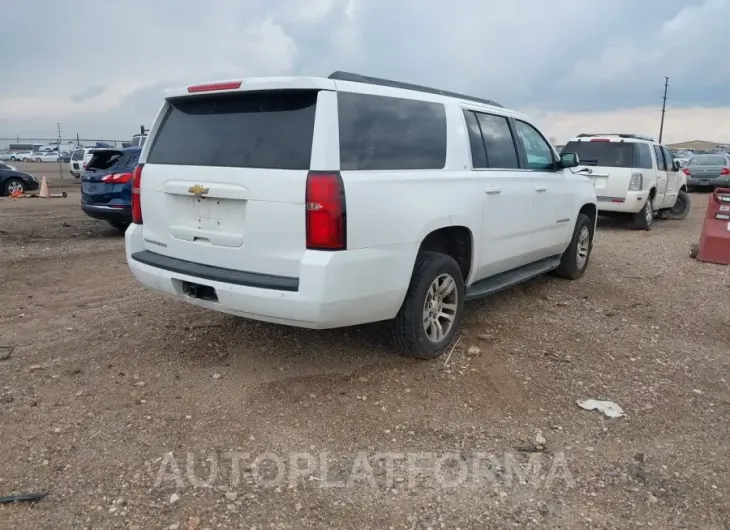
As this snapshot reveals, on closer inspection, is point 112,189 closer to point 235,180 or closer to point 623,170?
point 235,180

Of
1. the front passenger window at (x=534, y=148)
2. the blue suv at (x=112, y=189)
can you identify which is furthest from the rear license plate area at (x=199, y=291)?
the blue suv at (x=112, y=189)

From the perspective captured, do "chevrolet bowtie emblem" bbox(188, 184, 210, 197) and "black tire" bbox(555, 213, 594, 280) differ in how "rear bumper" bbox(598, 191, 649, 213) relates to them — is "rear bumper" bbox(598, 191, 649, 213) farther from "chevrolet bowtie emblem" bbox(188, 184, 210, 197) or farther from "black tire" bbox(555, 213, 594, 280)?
"chevrolet bowtie emblem" bbox(188, 184, 210, 197)

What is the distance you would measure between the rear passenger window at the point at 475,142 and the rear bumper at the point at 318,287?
1.19 metres

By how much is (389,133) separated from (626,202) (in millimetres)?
8808

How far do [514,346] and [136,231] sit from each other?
3092mm

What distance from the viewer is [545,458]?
3.24 metres

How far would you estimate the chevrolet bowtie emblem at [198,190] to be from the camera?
3.79 m

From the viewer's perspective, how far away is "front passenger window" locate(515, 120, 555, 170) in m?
5.72

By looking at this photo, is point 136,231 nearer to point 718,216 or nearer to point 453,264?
point 453,264

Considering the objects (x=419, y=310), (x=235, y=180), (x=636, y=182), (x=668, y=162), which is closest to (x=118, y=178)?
(x=235, y=180)

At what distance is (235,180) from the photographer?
3654mm

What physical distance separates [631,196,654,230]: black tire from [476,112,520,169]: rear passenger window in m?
7.44

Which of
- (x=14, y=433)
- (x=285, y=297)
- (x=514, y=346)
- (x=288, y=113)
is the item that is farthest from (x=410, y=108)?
(x=14, y=433)

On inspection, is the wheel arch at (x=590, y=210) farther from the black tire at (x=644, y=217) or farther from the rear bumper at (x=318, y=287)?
the black tire at (x=644, y=217)
